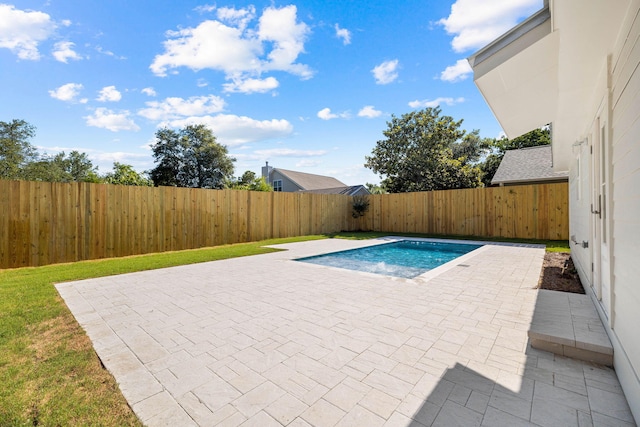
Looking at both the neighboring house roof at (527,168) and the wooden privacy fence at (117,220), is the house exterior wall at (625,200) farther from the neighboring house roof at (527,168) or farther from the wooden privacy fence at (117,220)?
the neighboring house roof at (527,168)

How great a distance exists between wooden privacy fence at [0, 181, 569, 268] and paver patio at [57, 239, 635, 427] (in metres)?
3.43

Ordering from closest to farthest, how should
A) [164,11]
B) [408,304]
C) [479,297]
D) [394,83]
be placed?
[408,304] < [479,297] < [164,11] < [394,83]

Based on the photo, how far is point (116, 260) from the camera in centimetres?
758

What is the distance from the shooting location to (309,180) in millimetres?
29125

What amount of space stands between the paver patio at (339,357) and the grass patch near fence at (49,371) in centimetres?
13

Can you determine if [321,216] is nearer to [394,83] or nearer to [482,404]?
[394,83]

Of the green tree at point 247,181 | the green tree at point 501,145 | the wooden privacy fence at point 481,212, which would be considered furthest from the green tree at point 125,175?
the green tree at point 501,145

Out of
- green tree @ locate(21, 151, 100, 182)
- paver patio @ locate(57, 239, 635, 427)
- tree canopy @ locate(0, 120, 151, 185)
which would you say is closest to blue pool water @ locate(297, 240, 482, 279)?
paver patio @ locate(57, 239, 635, 427)

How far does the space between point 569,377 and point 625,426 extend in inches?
21.3

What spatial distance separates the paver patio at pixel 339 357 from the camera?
183 centimetres

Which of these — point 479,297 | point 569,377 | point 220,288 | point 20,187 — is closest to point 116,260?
point 20,187

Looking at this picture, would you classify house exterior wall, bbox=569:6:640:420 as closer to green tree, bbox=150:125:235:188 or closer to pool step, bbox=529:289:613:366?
pool step, bbox=529:289:613:366

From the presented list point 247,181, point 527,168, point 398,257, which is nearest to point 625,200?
point 398,257

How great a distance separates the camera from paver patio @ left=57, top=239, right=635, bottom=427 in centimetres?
183
